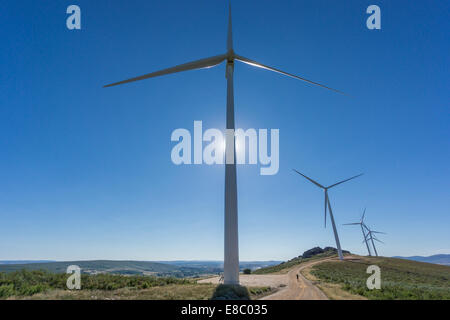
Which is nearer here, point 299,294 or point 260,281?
point 299,294

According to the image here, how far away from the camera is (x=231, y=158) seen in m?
26.9

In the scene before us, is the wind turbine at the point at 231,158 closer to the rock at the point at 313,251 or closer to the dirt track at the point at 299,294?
the dirt track at the point at 299,294

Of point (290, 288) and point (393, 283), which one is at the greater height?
point (290, 288)

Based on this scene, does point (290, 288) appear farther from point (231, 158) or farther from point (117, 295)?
point (117, 295)

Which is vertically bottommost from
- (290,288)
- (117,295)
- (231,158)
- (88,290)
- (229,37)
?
(290,288)

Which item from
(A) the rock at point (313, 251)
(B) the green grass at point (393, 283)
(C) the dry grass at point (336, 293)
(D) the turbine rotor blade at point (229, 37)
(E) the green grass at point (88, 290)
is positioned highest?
(D) the turbine rotor blade at point (229, 37)

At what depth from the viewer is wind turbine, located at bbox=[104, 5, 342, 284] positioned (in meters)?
24.3

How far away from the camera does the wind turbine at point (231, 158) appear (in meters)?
24.3

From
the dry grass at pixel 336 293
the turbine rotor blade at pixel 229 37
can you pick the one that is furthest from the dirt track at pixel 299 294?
the turbine rotor blade at pixel 229 37
